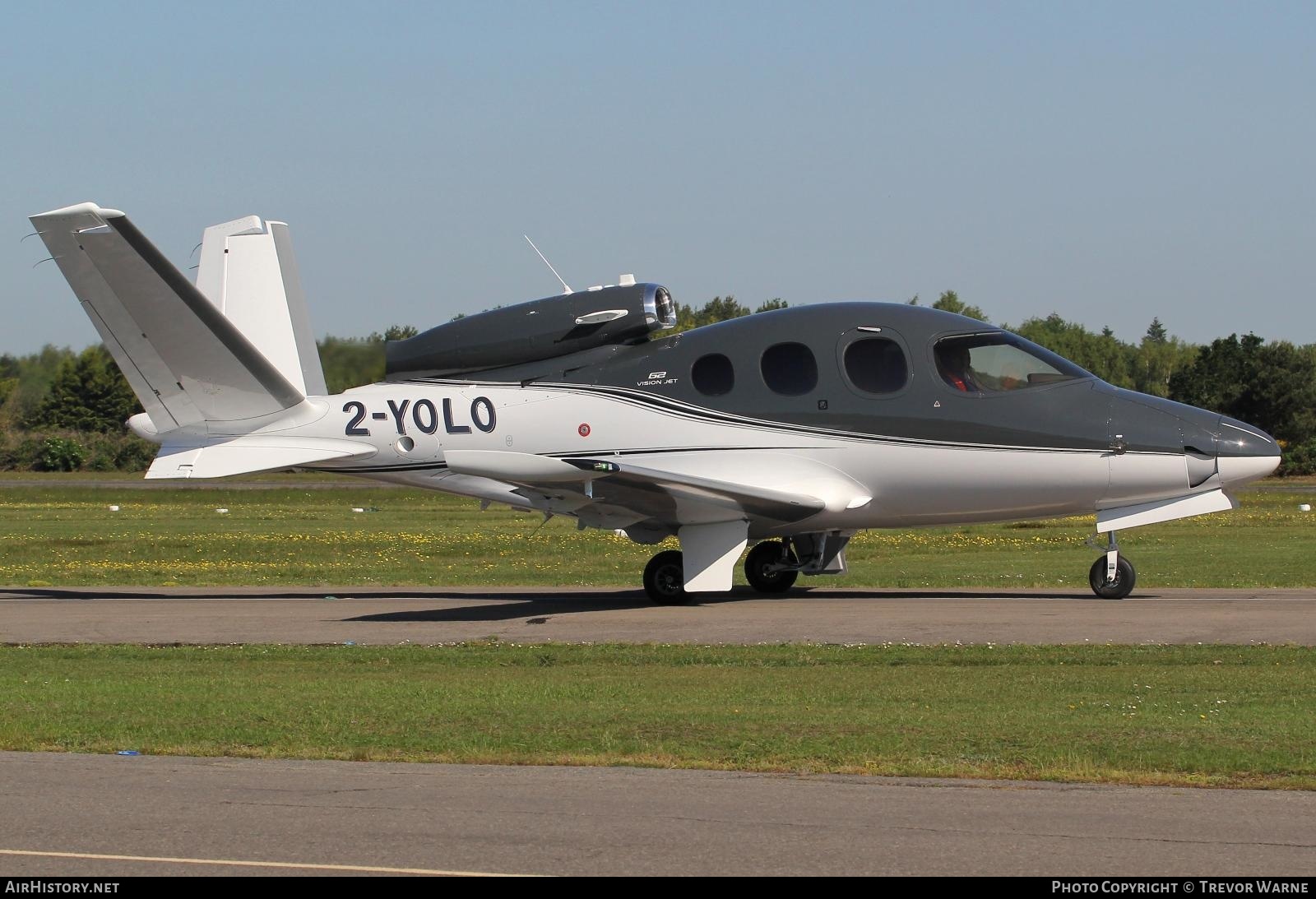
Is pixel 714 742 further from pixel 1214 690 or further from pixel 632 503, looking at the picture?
pixel 632 503

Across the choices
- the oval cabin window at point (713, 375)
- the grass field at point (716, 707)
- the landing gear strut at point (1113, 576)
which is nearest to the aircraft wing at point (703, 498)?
the oval cabin window at point (713, 375)

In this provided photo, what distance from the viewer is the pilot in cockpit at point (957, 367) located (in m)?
19.5

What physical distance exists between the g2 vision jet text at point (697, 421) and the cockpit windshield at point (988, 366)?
0.03 m

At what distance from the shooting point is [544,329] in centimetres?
2119

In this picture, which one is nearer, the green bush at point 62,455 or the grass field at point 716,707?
the grass field at point 716,707

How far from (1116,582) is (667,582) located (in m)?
6.00

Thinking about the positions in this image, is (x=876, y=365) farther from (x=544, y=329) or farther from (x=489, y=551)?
(x=489, y=551)

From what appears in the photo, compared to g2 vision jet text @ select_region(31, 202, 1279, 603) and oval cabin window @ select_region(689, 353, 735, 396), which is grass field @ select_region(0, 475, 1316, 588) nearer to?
g2 vision jet text @ select_region(31, 202, 1279, 603)

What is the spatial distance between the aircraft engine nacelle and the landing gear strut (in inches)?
264

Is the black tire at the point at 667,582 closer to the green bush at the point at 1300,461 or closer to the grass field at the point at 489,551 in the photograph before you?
the grass field at the point at 489,551

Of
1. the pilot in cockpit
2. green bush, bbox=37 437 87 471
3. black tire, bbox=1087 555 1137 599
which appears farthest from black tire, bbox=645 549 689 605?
green bush, bbox=37 437 87 471
